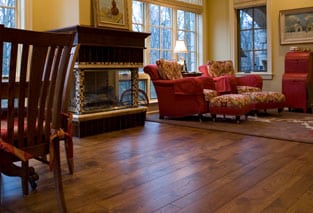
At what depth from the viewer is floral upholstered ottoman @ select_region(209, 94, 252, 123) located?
4.78m

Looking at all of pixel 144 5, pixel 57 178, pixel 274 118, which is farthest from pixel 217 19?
pixel 57 178

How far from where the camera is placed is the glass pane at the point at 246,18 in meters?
7.25

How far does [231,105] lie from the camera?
189 inches

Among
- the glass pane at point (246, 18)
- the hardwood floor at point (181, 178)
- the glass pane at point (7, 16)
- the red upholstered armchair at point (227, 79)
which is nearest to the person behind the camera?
the hardwood floor at point (181, 178)

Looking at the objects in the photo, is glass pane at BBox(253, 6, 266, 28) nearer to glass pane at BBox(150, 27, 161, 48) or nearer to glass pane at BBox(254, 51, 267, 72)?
glass pane at BBox(254, 51, 267, 72)

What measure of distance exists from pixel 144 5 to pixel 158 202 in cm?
483

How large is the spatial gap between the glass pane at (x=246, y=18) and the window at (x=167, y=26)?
93cm

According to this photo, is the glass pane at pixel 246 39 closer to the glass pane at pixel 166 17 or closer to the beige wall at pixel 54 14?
the glass pane at pixel 166 17

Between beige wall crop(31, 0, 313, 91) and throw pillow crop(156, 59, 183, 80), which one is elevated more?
beige wall crop(31, 0, 313, 91)

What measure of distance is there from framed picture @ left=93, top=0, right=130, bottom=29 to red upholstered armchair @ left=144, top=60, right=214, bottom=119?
86 cm

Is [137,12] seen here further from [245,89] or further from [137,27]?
[245,89]

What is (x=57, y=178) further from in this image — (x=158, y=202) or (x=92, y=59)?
(x=92, y=59)

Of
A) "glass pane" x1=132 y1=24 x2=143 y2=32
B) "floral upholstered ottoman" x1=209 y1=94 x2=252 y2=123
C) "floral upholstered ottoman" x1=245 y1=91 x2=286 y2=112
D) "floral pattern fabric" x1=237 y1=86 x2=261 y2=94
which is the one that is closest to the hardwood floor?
"floral upholstered ottoman" x1=209 y1=94 x2=252 y2=123

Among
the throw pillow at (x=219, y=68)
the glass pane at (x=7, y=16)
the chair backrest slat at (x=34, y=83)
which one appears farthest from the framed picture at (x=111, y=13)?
the chair backrest slat at (x=34, y=83)
